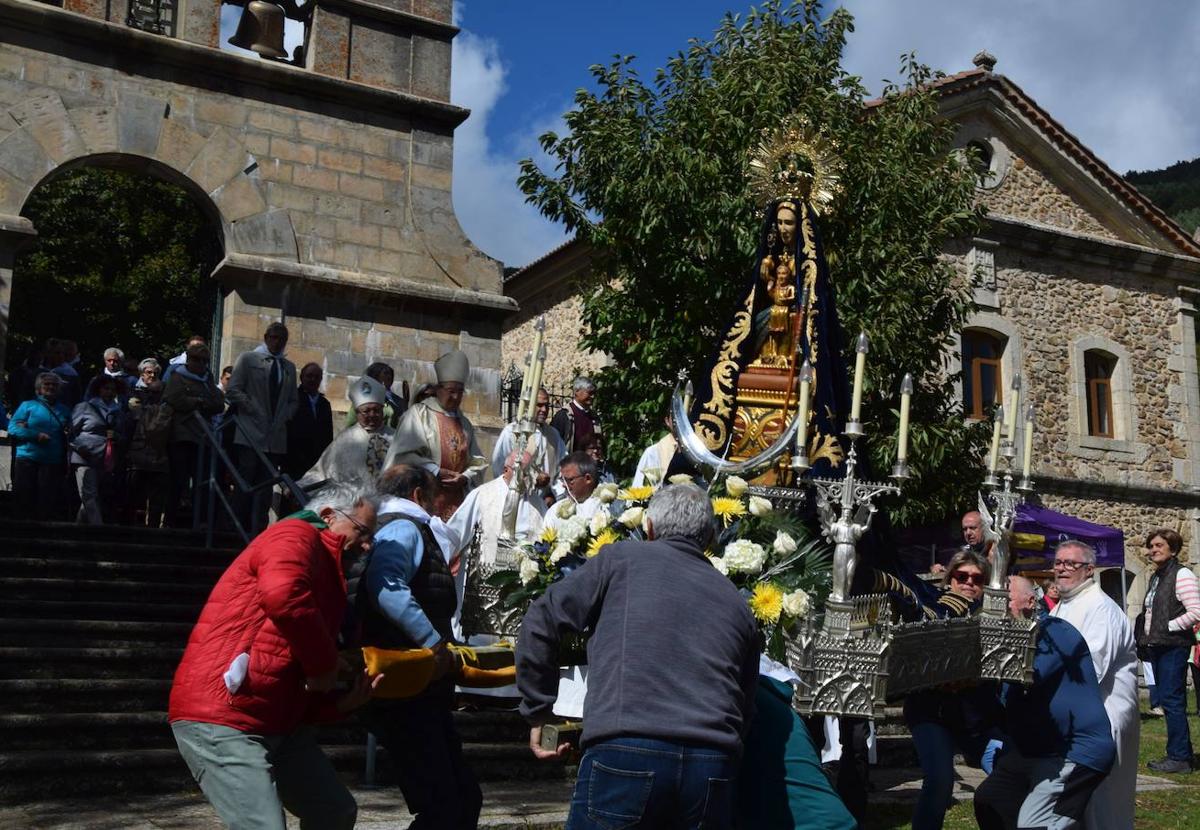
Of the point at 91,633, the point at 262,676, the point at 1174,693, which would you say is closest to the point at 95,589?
the point at 91,633

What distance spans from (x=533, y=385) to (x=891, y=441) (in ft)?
26.0

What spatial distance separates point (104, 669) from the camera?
8.31 metres

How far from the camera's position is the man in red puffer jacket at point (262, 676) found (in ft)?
14.6

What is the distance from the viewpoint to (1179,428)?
25.0m

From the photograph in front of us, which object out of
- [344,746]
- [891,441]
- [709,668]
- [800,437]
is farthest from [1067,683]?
[891,441]

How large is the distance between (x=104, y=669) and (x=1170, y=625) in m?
8.22

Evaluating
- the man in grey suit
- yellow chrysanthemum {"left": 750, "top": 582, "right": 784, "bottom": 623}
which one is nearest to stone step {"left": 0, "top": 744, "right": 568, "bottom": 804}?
the man in grey suit

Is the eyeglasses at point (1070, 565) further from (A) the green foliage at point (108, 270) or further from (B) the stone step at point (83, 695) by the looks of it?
(A) the green foliage at point (108, 270)

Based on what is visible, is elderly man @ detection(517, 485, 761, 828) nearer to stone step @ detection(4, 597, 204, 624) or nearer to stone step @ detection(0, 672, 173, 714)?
stone step @ detection(0, 672, 173, 714)

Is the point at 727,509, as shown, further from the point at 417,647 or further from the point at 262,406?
the point at 262,406

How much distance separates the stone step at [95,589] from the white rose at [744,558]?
5.86 m

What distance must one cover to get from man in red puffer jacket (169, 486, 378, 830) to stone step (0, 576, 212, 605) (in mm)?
4892

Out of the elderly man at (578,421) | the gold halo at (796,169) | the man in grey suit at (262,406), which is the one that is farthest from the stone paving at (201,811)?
the elderly man at (578,421)

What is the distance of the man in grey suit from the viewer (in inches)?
443
